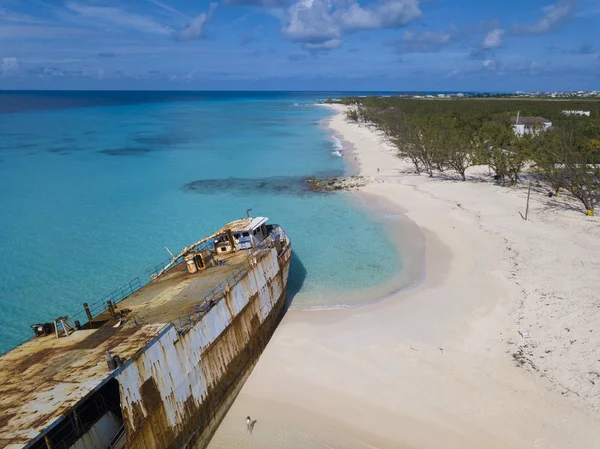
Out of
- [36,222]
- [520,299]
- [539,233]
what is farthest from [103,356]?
[36,222]

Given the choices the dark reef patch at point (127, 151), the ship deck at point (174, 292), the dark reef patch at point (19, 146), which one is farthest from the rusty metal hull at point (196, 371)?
the dark reef patch at point (19, 146)

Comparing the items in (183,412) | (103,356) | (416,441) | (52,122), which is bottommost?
(416,441)

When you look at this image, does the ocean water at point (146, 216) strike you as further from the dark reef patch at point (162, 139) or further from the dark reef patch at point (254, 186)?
the dark reef patch at point (162, 139)

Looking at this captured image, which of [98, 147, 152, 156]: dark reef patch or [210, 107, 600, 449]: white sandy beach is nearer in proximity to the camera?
[210, 107, 600, 449]: white sandy beach

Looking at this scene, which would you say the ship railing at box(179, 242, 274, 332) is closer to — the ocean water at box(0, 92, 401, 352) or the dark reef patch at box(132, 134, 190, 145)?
the ocean water at box(0, 92, 401, 352)

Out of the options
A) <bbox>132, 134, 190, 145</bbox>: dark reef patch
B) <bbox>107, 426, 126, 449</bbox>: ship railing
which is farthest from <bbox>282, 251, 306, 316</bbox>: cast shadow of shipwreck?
<bbox>132, 134, 190, 145</bbox>: dark reef patch

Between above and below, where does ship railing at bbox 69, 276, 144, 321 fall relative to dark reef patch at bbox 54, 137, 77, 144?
below

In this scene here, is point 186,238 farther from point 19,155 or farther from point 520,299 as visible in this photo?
point 19,155
